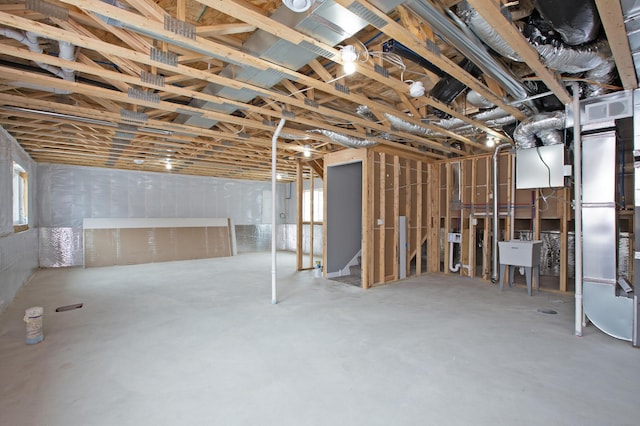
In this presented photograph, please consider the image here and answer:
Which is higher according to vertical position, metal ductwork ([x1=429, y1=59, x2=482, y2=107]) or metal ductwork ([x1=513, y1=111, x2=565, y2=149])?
metal ductwork ([x1=429, y1=59, x2=482, y2=107])

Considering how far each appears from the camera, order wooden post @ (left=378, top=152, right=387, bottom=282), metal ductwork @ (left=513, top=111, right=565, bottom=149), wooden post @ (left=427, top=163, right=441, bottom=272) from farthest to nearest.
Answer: wooden post @ (left=427, top=163, right=441, bottom=272), wooden post @ (left=378, top=152, right=387, bottom=282), metal ductwork @ (left=513, top=111, right=565, bottom=149)

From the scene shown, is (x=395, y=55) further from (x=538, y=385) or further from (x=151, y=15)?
(x=538, y=385)

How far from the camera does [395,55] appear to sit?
116 inches

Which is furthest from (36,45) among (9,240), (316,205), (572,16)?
(316,205)

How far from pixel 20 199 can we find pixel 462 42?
8.22 metres

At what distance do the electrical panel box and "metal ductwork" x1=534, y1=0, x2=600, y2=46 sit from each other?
256cm

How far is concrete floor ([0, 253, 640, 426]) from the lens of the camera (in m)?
2.05

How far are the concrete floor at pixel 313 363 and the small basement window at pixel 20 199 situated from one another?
215 cm

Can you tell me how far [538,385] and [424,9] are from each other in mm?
2794

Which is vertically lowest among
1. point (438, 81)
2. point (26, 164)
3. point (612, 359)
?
point (612, 359)

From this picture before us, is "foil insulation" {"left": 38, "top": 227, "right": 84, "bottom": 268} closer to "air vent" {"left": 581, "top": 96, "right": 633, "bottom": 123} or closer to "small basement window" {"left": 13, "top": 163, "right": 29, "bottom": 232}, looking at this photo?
"small basement window" {"left": 13, "top": 163, "right": 29, "bottom": 232}

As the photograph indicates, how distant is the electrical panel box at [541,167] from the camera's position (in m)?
4.57

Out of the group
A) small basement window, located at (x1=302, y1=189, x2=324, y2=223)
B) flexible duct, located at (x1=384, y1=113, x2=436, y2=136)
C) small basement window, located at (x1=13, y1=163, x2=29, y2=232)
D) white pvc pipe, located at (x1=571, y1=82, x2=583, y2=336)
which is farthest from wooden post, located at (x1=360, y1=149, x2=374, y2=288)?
small basement window, located at (x1=13, y1=163, x2=29, y2=232)

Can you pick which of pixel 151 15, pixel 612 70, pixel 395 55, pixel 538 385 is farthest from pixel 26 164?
pixel 612 70
